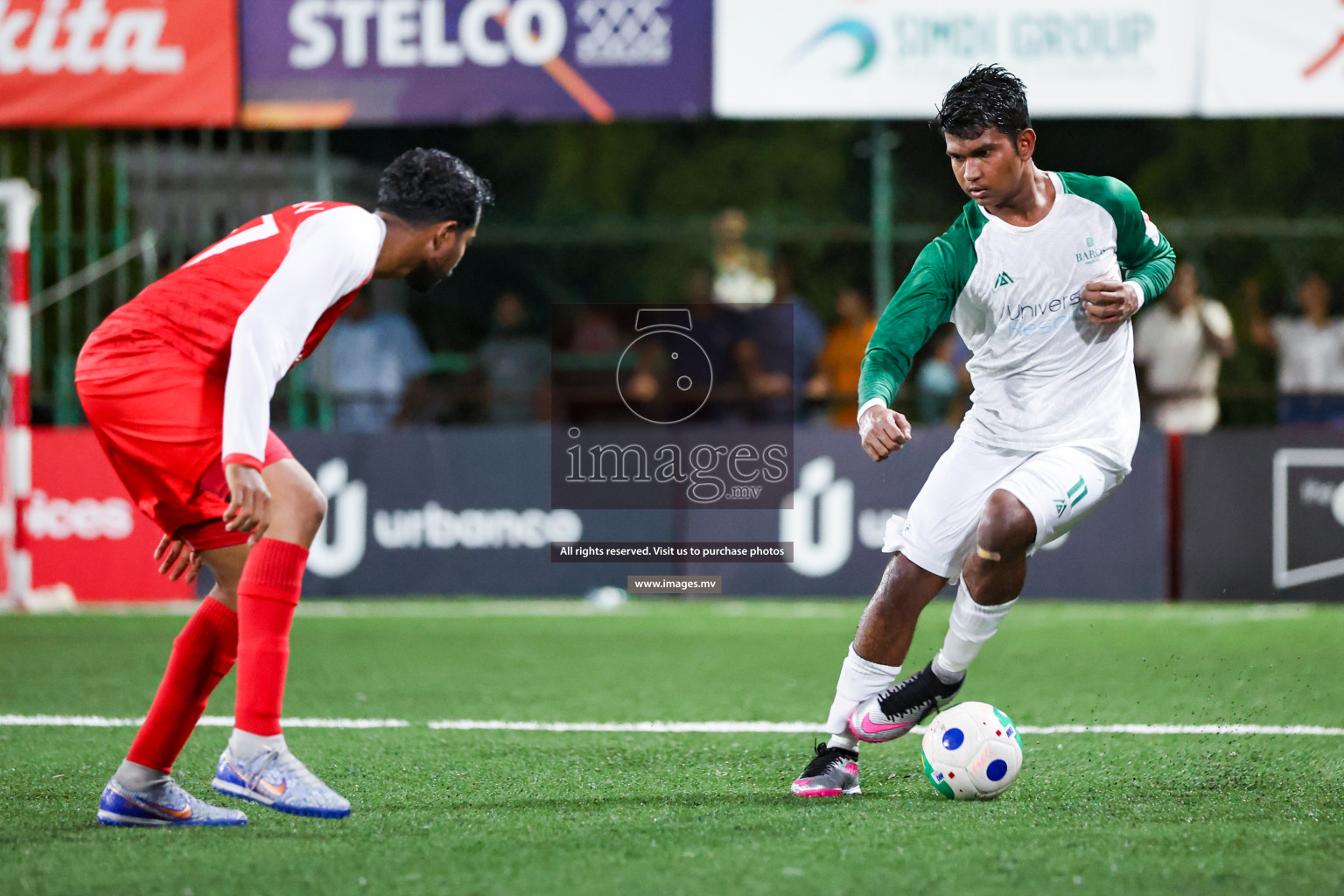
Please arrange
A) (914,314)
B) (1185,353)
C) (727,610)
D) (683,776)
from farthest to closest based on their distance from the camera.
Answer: (1185,353), (727,610), (683,776), (914,314)

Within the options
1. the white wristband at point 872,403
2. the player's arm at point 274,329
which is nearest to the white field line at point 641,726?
the white wristband at point 872,403

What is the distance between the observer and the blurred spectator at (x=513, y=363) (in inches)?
478

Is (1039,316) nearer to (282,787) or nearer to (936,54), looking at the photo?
(282,787)

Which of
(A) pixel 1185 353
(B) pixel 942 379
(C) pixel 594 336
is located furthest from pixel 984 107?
(C) pixel 594 336

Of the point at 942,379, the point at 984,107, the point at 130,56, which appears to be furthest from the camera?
the point at 942,379

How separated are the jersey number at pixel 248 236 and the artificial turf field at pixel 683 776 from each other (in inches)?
58.6

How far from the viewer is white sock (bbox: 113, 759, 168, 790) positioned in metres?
3.99

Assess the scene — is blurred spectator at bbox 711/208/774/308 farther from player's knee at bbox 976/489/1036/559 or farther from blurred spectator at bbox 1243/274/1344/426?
player's knee at bbox 976/489/1036/559

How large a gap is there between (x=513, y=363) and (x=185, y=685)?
8.33 metres

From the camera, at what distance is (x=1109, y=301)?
175 inches

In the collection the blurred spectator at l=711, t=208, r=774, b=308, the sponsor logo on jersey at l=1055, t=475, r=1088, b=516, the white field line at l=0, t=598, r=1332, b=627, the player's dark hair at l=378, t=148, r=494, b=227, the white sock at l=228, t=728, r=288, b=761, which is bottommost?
→ the white field line at l=0, t=598, r=1332, b=627

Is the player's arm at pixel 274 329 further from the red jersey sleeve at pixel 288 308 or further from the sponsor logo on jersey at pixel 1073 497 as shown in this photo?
the sponsor logo on jersey at pixel 1073 497

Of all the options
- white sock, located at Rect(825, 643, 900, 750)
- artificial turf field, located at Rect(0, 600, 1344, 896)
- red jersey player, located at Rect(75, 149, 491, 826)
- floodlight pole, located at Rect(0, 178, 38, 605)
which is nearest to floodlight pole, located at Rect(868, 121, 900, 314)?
artificial turf field, located at Rect(0, 600, 1344, 896)

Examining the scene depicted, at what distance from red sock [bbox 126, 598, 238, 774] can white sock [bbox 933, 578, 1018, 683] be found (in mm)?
2050
